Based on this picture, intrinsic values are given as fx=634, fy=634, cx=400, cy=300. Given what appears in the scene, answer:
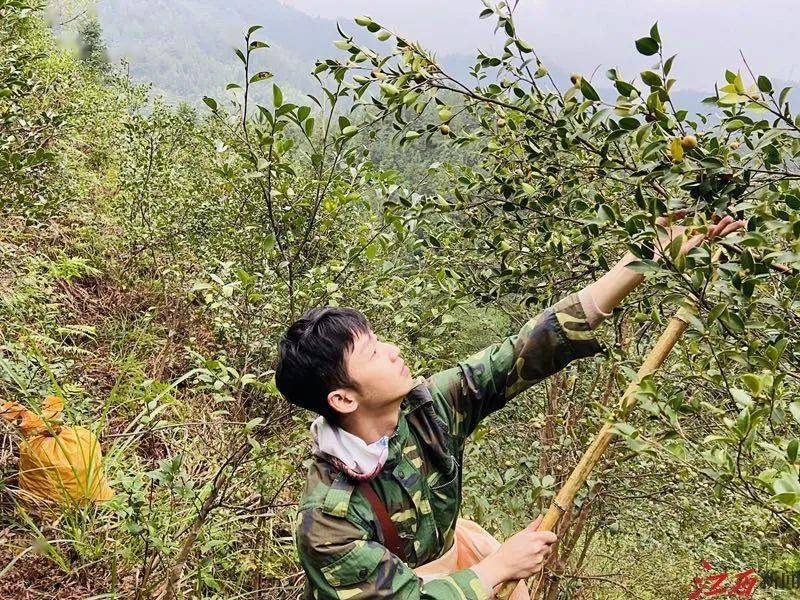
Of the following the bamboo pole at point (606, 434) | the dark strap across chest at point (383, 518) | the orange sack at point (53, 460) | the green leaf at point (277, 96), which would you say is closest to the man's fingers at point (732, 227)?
the bamboo pole at point (606, 434)

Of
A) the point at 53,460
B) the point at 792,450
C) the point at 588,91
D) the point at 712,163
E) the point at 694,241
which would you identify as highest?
the point at 588,91

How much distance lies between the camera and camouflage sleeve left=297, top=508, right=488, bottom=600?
138 centimetres

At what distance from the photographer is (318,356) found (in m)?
1.60

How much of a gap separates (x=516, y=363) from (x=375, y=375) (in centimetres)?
38

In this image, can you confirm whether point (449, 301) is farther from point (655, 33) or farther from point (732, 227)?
point (655, 33)

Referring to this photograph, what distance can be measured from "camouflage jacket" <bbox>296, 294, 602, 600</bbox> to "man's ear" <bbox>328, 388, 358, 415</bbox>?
0.44ft

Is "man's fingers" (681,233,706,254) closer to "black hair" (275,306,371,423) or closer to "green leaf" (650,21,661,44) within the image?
"green leaf" (650,21,661,44)

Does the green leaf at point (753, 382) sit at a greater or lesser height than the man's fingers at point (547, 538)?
greater

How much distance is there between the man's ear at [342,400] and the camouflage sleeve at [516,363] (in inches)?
9.7

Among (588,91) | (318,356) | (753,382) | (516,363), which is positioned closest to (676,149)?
(588,91)

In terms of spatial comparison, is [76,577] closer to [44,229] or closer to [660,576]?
[44,229]

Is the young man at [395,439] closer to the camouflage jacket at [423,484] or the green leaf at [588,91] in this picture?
the camouflage jacket at [423,484]

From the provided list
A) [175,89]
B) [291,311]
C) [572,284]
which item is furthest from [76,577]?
[175,89]

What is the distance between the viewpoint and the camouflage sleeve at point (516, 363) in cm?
162
